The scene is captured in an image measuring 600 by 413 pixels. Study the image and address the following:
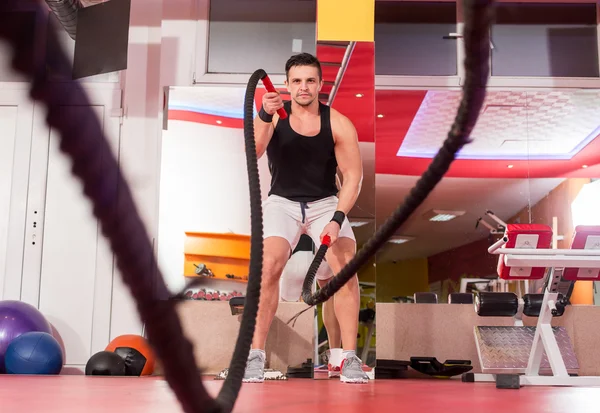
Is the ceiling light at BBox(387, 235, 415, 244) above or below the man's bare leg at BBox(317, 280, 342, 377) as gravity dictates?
above

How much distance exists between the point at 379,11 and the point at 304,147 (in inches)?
94.2

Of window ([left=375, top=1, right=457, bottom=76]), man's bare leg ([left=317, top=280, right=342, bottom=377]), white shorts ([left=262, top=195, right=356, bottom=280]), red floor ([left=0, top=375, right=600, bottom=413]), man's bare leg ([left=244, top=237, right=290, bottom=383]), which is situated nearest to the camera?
red floor ([left=0, top=375, right=600, bottom=413])

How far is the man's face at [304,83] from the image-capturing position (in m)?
3.26

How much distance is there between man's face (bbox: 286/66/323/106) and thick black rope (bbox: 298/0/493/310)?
8.15 ft

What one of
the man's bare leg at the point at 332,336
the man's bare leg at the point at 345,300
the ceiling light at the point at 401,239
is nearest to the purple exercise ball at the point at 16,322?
the man's bare leg at the point at 332,336

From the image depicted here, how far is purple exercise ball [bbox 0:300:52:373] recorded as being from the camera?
407 centimetres

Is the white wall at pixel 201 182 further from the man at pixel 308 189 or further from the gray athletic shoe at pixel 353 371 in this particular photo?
the gray athletic shoe at pixel 353 371

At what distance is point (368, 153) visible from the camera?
14.0 ft

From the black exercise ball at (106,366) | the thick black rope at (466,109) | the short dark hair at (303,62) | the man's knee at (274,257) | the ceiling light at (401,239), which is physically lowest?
the black exercise ball at (106,366)

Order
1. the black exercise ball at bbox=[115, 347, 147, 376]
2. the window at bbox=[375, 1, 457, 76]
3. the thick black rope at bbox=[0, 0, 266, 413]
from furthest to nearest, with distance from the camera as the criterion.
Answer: the window at bbox=[375, 1, 457, 76] → the black exercise ball at bbox=[115, 347, 147, 376] → the thick black rope at bbox=[0, 0, 266, 413]

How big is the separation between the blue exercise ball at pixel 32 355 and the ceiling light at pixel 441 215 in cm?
254

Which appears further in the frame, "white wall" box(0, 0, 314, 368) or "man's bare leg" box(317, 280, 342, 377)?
"white wall" box(0, 0, 314, 368)

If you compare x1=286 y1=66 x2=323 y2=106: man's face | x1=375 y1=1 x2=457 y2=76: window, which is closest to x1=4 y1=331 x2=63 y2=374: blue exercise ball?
x1=286 y1=66 x2=323 y2=106: man's face

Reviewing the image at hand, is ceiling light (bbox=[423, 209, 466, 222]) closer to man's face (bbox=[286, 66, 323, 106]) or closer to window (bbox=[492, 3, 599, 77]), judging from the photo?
window (bbox=[492, 3, 599, 77])
